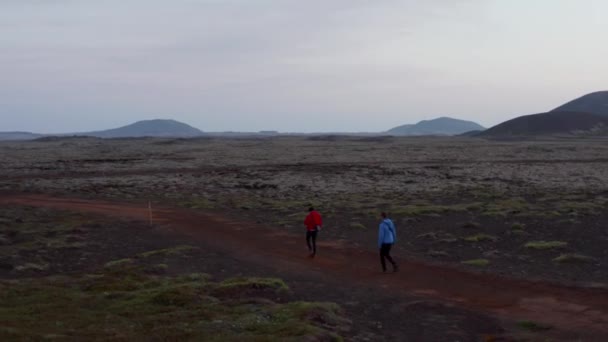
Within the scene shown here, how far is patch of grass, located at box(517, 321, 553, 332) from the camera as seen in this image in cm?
1279

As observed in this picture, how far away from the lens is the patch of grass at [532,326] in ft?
42.0

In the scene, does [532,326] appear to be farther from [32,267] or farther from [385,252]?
[32,267]

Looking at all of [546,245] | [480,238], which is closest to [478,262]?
[546,245]

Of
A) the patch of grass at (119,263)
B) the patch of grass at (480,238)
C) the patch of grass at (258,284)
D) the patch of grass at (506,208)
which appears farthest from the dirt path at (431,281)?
the patch of grass at (506,208)

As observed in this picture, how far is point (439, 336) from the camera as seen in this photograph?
1255 centimetres

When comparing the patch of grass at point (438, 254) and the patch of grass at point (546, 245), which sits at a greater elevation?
the patch of grass at point (546, 245)

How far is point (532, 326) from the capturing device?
510 inches

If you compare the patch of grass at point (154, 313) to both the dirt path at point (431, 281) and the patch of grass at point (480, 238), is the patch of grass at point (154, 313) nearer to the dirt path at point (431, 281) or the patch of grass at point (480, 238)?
the dirt path at point (431, 281)

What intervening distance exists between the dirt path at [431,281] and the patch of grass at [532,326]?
0.77 feet

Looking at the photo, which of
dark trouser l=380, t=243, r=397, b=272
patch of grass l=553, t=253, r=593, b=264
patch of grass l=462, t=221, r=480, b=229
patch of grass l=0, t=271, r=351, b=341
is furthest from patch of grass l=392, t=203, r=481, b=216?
patch of grass l=0, t=271, r=351, b=341

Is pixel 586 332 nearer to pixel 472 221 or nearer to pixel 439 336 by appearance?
pixel 439 336

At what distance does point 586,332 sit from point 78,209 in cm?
2875

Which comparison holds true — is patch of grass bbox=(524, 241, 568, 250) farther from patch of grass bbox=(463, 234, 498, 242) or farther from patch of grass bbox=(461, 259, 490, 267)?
patch of grass bbox=(461, 259, 490, 267)

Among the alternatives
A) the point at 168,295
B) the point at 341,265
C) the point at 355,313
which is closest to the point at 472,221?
the point at 341,265
